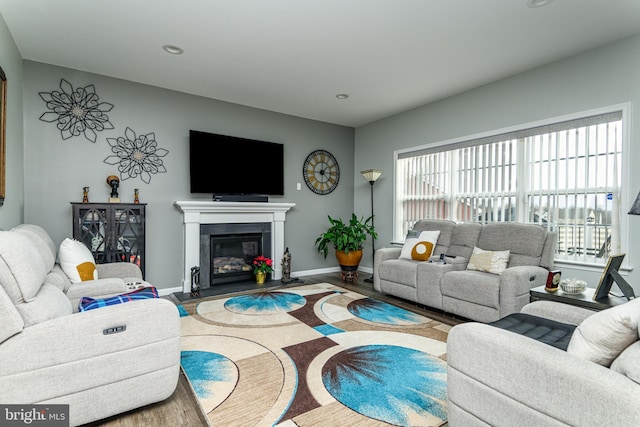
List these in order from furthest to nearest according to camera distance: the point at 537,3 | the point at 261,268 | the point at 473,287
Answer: the point at 261,268 < the point at 473,287 < the point at 537,3

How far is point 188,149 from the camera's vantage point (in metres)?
4.42

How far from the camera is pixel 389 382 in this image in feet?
6.77

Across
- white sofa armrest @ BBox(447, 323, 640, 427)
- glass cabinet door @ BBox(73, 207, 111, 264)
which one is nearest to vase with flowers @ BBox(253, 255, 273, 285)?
glass cabinet door @ BBox(73, 207, 111, 264)

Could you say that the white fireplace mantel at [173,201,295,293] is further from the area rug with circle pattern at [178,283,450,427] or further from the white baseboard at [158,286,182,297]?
the area rug with circle pattern at [178,283,450,427]

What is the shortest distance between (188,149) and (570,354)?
4407 mm

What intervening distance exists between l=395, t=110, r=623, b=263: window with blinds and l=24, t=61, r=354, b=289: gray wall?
1952mm

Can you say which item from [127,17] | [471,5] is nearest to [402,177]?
[471,5]

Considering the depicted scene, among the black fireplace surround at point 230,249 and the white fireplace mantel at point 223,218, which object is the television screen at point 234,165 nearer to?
the white fireplace mantel at point 223,218

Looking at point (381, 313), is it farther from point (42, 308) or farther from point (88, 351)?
point (42, 308)

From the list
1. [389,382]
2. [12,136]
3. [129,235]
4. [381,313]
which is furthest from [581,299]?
[12,136]

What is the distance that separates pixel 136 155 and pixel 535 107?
4653 mm

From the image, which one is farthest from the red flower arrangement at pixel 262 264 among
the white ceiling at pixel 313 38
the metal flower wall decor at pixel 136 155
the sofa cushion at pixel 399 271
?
the white ceiling at pixel 313 38

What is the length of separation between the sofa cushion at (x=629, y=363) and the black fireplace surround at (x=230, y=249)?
4.21 m

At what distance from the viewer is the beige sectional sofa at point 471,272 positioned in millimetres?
2977
